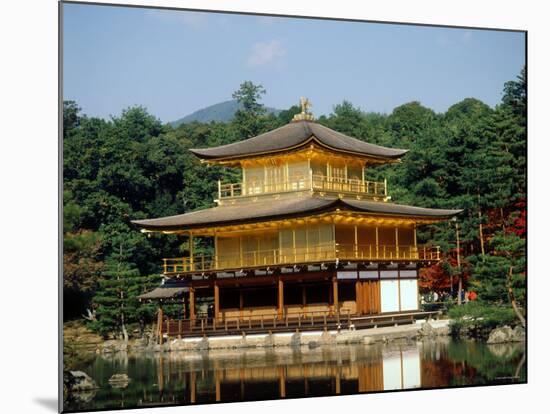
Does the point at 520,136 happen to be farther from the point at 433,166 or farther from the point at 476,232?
the point at 433,166

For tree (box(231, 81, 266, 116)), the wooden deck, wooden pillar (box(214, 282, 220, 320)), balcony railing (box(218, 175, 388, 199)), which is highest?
tree (box(231, 81, 266, 116))

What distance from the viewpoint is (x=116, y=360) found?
63.0 feet

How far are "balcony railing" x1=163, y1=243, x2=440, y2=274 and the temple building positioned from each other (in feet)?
0.08

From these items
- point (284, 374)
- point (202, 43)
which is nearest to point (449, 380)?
point (284, 374)

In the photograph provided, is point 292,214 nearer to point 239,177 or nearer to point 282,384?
point 282,384

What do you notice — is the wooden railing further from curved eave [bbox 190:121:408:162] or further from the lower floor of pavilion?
curved eave [bbox 190:121:408:162]

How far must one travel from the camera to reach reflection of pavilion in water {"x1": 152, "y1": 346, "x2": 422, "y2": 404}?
15.4 meters

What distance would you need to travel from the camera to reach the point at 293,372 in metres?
16.8

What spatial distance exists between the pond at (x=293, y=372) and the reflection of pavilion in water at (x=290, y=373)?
14 millimetres

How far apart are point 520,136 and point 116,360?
322 inches

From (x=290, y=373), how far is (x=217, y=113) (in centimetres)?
1140

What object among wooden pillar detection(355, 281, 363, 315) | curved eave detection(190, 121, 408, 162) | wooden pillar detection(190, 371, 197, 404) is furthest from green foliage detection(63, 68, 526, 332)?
wooden pillar detection(190, 371, 197, 404)

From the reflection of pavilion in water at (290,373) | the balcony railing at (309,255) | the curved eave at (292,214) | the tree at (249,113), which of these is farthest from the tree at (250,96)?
the reflection of pavilion in water at (290,373)

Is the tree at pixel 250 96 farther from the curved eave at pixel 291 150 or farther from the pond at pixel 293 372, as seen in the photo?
the pond at pixel 293 372
